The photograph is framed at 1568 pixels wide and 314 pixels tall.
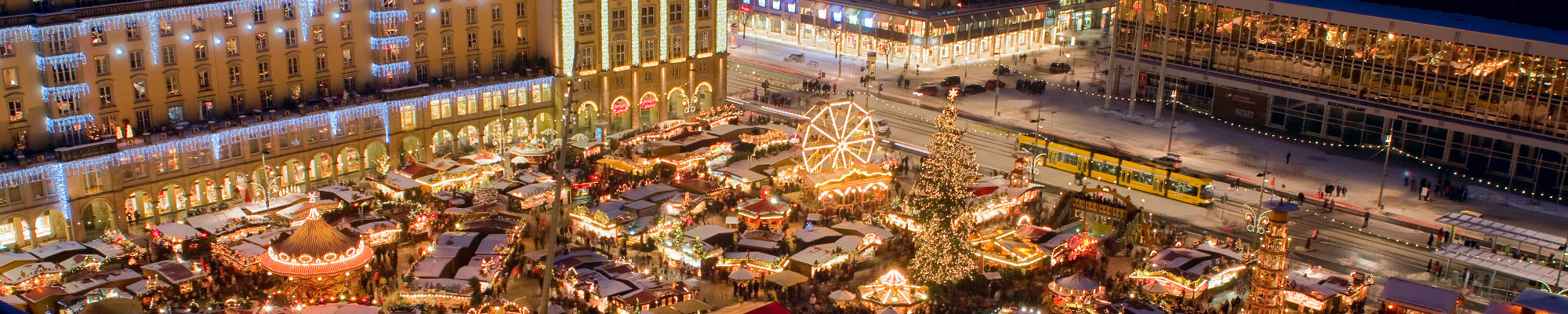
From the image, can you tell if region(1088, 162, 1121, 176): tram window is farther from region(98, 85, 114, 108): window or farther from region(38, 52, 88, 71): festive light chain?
region(38, 52, 88, 71): festive light chain

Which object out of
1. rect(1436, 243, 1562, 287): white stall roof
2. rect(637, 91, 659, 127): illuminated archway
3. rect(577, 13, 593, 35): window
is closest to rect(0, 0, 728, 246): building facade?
rect(637, 91, 659, 127): illuminated archway

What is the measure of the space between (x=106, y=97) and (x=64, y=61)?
10.9ft

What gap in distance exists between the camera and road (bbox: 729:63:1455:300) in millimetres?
79456

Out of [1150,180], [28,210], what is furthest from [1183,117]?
[28,210]

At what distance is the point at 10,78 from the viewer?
75188 millimetres

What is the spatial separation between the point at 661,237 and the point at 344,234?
1660 cm

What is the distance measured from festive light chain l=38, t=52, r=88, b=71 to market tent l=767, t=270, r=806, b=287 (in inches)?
1482

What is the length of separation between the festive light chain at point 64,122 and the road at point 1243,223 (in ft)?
172

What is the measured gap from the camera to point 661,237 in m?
77.6

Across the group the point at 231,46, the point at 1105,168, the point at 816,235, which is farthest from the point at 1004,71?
the point at 231,46

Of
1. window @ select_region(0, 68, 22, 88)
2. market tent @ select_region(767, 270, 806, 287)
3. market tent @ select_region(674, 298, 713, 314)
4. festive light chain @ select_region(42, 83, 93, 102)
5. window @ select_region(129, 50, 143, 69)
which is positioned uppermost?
window @ select_region(129, 50, 143, 69)

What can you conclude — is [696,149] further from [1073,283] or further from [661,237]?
[1073,283]

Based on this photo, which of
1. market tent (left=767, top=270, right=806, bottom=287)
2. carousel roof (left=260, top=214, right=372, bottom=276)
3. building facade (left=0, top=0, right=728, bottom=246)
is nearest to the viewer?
carousel roof (left=260, top=214, right=372, bottom=276)

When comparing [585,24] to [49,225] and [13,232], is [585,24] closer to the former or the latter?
[49,225]
